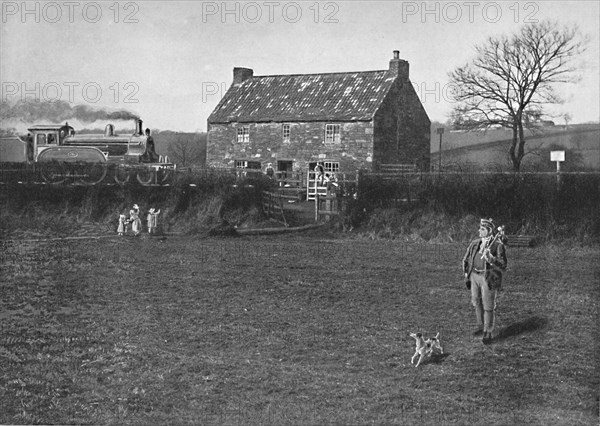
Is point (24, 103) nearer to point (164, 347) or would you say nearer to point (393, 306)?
point (164, 347)

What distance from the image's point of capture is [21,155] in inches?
286

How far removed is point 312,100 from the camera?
2662 centimetres

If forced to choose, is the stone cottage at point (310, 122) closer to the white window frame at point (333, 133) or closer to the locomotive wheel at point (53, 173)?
the white window frame at point (333, 133)

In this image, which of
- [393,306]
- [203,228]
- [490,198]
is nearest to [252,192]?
[203,228]

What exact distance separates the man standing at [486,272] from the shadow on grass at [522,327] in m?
0.12

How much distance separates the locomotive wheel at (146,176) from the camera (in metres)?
9.52

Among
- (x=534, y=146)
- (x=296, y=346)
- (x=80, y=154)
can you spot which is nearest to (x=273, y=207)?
(x=80, y=154)

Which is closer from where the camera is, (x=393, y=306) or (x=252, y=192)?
(x=393, y=306)

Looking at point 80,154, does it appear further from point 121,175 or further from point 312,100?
point 312,100

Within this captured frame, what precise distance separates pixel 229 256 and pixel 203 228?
141 cm

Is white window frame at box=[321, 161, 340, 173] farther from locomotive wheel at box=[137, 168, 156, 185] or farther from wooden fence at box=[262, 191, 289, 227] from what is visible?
locomotive wheel at box=[137, 168, 156, 185]

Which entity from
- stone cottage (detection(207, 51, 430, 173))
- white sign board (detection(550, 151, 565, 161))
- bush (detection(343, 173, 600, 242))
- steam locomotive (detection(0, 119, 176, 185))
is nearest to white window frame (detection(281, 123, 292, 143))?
stone cottage (detection(207, 51, 430, 173))

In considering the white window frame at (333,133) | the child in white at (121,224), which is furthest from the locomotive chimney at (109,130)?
the white window frame at (333,133)

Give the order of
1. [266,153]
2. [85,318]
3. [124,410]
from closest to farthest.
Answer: [124,410], [85,318], [266,153]
